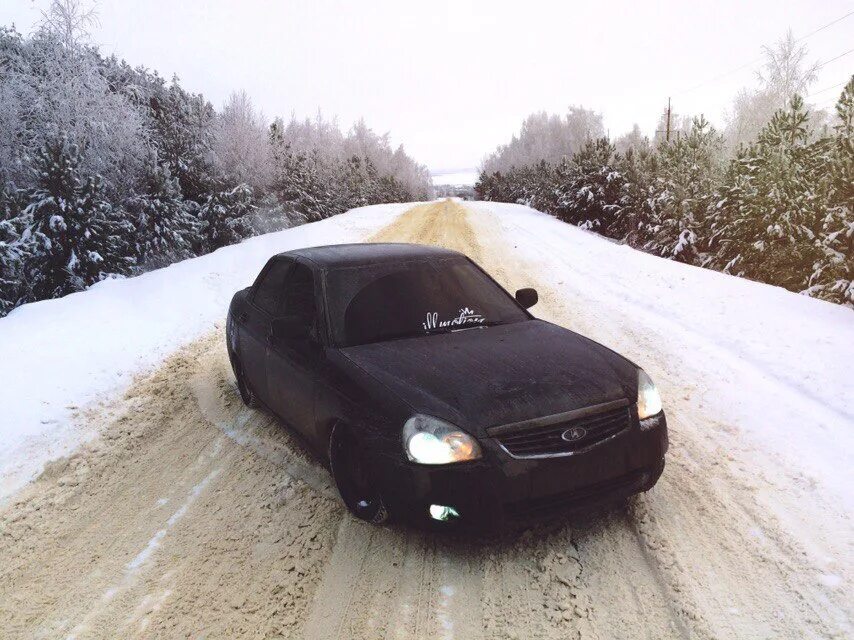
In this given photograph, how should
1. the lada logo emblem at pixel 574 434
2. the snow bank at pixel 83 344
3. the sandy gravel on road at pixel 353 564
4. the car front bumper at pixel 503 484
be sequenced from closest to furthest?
the sandy gravel on road at pixel 353 564 → the car front bumper at pixel 503 484 → the lada logo emblem at pixel 574 434 → the snow bank at pixel 83 344

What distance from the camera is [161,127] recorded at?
32.2 m

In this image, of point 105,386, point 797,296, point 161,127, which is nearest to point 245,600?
point 105,386

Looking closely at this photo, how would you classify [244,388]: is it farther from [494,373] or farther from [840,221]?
[840,221]

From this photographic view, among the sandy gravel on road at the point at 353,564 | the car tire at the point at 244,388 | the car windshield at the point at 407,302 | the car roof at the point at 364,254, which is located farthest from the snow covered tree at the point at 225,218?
the car windshield at the point at 407,302

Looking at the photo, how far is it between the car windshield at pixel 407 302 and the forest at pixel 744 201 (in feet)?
25.3

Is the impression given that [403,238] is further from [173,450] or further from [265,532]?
[265,532]

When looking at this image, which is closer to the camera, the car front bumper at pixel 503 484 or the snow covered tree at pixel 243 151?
the car front bumper at pixel 503 484

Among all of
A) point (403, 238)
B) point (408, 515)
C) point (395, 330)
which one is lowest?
point (403, 238)

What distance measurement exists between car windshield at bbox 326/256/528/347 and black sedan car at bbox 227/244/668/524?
0.04 ft

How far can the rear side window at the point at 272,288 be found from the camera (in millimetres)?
4750

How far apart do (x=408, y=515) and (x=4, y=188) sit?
958 inches

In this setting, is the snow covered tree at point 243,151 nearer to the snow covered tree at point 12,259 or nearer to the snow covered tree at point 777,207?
the snow covered tree at point 12,259

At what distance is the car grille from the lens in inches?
111

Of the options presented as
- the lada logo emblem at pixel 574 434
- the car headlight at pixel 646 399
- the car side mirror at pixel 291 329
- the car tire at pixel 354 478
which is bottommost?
the car tire at pixel 354 478
